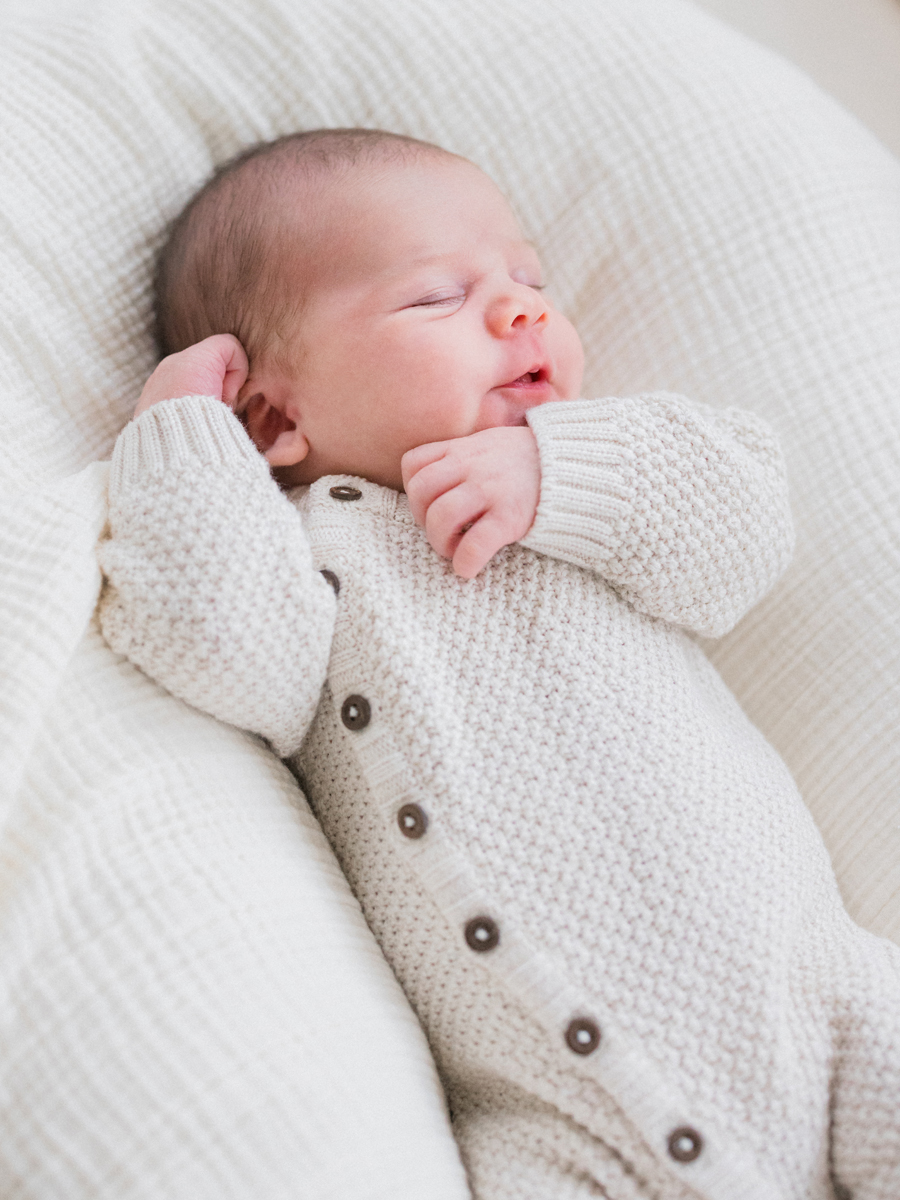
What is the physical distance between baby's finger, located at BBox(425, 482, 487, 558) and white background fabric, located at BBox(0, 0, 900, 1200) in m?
0.28

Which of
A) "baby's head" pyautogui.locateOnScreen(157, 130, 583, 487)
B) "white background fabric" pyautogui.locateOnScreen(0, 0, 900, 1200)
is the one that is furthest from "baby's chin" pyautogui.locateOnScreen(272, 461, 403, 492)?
"white background fabric" pyautogui.locateOnScreen(0, 0, 900, 1200)

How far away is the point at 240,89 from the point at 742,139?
25.3 inches

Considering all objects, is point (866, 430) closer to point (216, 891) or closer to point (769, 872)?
point (769, 872)

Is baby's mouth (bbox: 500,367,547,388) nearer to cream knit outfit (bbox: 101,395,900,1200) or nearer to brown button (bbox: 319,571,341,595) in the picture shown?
cream knit outfit (bbox: 101,395,900,1200)

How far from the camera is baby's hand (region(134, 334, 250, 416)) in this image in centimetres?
105

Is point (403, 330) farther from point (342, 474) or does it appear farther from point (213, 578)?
point (213, 578)

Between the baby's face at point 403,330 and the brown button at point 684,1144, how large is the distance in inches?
26.2

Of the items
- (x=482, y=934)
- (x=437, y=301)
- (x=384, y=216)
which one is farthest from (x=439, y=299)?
(x=482, y=934)

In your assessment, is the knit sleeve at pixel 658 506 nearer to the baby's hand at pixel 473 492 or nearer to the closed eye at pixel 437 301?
the baby's hand at pixel 473 492

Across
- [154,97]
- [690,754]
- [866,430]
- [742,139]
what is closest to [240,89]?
[154,97]

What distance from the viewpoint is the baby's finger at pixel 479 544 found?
3.22ft

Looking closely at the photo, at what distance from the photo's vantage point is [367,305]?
1056 millimetres

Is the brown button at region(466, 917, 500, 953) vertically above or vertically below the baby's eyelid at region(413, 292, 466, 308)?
below

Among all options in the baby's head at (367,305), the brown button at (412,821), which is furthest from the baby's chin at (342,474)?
the brown button at (412,821)
